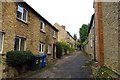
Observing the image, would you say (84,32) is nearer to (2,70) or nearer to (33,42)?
(33,42)

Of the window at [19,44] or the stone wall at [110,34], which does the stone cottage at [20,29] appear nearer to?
the window at [19,44]

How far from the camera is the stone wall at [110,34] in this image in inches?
370

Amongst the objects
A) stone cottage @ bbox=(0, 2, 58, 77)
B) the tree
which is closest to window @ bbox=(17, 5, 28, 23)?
stone cottage @ bbox=(0, 2, 58, 77)

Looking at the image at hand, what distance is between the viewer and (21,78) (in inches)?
471

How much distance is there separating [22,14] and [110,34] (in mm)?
7510

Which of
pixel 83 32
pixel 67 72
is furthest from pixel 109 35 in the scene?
pixel 83 32

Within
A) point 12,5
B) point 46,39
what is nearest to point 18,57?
point 12,5

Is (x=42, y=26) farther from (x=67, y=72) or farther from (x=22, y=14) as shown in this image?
(x=67, y=72)

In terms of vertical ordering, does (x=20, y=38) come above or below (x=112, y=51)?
above

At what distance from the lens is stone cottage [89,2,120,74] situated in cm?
922

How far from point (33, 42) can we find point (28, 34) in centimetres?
149

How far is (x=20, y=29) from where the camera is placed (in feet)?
46.7

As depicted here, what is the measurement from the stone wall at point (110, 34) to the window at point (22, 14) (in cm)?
652

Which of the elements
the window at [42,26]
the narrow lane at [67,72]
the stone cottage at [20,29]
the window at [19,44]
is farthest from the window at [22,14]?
the window at [42,26]
